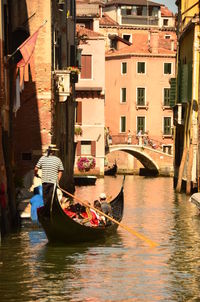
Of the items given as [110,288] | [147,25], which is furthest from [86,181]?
[147,25]

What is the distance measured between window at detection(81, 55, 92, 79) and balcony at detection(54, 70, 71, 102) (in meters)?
22.9

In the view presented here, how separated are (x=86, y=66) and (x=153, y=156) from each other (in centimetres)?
813

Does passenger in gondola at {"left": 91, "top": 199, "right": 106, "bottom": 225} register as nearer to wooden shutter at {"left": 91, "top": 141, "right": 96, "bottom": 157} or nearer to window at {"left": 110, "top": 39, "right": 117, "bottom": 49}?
wooden shutter at {"left": 91, "top": 141, "right": 96, "bottom": 157}

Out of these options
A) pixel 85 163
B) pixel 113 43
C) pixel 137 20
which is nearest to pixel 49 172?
pixel 85 163

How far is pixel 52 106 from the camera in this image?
80.1 feet

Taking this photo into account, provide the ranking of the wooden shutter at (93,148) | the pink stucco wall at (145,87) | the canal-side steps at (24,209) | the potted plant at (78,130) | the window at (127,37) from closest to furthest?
the canal-side steps at (24,209)
the potted plant at (78,130)
the wooden shutter at (93,148)
the pink stucco wall at (145,87)
the window at (127,37)

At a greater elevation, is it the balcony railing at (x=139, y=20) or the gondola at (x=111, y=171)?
the balcony railing at (x=139, y=20)

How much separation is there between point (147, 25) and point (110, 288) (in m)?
57.6

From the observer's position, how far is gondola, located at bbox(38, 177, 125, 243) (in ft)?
56.4

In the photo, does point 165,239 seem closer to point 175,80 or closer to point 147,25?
point 175,80

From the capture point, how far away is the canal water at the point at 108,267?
13.7 meters

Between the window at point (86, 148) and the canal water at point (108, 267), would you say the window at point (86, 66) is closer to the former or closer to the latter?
the window at point (86, 148)

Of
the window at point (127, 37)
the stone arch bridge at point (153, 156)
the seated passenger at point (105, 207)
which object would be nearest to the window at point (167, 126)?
the stone arch bridge at point (153, 156)

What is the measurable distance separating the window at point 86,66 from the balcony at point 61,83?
22876mm
